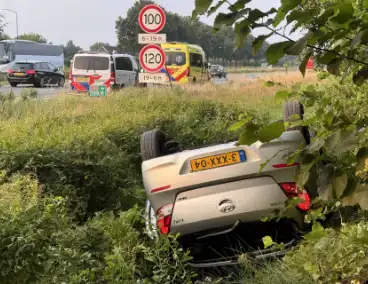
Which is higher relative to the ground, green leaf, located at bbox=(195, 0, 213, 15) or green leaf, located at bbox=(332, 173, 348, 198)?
green leaf, located at bbox=(195, 0, 213, 15)

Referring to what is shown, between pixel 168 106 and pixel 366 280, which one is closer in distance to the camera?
pixel 366 280

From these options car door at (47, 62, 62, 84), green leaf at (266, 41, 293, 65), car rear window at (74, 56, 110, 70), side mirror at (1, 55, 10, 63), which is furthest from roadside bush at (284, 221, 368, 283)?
side mirror at (1, 55, 10, 63)

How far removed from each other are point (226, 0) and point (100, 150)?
17.8 ft

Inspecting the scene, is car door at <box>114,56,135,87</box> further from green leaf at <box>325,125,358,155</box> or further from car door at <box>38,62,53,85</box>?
green leaf at <box>325,125,358,155</box>

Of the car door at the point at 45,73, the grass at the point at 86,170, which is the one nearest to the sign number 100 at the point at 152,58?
the grass at the point at 86,170

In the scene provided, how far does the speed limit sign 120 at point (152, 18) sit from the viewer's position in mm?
11359

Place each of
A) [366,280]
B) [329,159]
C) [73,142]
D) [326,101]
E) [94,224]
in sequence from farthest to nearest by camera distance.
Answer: [73,142] → [94,224] → [366,280] → [326,101] → [329,159]

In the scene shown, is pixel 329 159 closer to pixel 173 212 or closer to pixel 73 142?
pixel 173 212

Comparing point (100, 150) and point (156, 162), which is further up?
point (156, 162)

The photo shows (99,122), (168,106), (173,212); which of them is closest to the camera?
(173,212)

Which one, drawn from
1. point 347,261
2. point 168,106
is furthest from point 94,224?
point 168,106

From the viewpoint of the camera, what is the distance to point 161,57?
11.3 metres

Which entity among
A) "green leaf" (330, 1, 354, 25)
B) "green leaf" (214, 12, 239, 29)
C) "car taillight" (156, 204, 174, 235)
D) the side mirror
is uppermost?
"green leaf" (330, 1, 354, 25)

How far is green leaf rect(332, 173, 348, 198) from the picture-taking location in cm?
167
